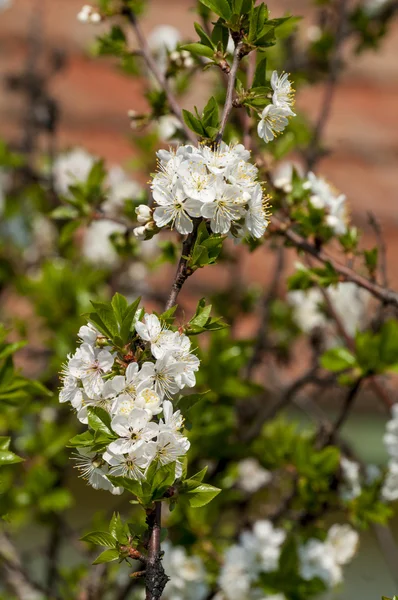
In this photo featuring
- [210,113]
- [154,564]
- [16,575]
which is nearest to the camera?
[154,564]

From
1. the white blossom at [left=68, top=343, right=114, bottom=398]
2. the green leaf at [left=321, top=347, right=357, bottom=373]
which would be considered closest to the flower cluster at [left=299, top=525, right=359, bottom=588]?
the green leaf at [left=321, top=347, right=357, bottom=373]

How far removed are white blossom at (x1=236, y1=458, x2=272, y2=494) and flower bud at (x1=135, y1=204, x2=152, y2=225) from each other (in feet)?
3.31

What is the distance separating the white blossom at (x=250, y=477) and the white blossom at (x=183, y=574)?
0.36 m

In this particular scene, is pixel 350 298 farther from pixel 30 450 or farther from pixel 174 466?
pixel 174 466

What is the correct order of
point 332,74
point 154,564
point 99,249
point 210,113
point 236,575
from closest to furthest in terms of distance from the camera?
point 154,564 → point 210,113 → point 236,575 → point 332,74 → point 99,249

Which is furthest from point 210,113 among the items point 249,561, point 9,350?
point 249,561

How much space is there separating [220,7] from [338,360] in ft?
1.83

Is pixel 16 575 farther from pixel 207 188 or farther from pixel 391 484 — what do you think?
pixel 207 188

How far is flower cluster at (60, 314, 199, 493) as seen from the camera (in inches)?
27.5

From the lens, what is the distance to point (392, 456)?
1.19 meters

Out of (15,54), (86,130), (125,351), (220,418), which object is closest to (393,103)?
(86,130)

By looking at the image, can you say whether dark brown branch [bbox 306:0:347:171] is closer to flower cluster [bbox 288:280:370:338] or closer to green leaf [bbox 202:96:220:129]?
flower cluster [bbox 288:280:370:338]

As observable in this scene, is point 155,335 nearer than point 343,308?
Yes

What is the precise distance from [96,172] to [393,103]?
2.11 m
